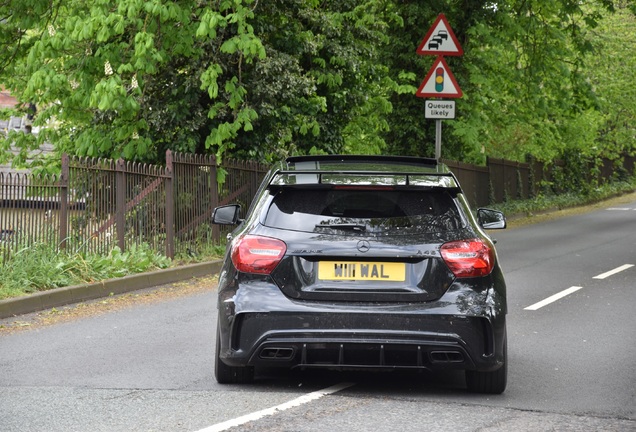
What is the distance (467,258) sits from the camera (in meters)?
7.11

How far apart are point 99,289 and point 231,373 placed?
6.04 meters

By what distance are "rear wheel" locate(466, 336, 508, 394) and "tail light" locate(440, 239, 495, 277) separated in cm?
60

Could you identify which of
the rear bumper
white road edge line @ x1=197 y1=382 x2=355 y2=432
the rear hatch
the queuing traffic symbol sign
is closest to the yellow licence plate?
the rear hatch

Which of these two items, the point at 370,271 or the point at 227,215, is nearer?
the point at 370,271

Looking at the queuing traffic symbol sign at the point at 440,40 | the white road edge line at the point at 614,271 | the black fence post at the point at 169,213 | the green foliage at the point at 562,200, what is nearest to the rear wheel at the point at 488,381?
the white road edge line at the point at 614,271

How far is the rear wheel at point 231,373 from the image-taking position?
7.64 m

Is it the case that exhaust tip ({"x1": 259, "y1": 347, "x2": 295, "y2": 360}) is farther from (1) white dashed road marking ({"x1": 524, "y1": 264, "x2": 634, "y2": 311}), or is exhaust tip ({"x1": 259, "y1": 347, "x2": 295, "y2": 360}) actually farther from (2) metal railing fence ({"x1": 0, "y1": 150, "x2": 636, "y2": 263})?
(2) metal railing fence ({"x1": 0, "y1": 150, "x2": 636, "y2": 263})

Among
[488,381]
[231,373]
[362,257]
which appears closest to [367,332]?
[362,257]

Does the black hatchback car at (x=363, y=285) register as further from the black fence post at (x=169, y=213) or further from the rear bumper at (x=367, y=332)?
the black fence post at (x=169, y=213)

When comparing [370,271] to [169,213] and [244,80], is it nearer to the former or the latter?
[169,213]

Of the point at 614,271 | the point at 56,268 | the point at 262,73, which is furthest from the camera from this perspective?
the point at 262,73

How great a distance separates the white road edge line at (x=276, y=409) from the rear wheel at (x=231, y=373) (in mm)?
505

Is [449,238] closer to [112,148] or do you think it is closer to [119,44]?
[119,44]

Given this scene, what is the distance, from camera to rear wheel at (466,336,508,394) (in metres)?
7.44
